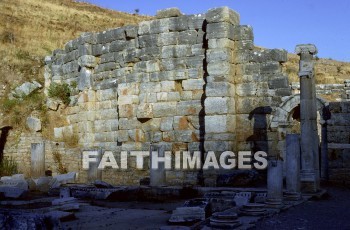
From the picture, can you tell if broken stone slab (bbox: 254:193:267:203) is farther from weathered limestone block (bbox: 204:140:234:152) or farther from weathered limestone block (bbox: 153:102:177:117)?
weathered limestone block (bbox: 153:102:177:117)

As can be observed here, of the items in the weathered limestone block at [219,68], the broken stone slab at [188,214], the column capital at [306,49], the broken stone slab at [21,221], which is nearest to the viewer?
the broken stone slab at [21,221]

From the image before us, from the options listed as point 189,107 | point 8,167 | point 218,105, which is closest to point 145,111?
point 189,107

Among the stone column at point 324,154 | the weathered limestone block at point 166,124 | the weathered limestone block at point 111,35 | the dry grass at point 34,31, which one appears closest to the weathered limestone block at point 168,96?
the weathered limestone block at point 166,124

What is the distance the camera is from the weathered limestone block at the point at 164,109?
15.0 metres

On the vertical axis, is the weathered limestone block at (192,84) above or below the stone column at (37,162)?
above

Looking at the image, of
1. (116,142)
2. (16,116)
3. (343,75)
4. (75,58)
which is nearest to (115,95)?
(116,142)

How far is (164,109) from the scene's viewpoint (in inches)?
595

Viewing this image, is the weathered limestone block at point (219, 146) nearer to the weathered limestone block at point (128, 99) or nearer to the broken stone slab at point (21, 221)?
the weathered limestone block at point (128, 99)

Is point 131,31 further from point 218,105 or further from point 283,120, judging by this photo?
point 283,120

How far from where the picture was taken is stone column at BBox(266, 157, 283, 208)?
1017 centimetres

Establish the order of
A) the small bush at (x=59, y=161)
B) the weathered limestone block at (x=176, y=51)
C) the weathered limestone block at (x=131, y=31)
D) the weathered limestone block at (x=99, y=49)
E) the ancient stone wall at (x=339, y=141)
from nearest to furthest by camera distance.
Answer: the weathered limestone block at (x=176, y=51), the ancient stone wall at (x=339, y=141), the weathered limestone block at (x=131, y=31), the weathered limestone block at (x=99, y=49), the small bush at (x=59, y=161)

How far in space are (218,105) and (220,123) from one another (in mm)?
533

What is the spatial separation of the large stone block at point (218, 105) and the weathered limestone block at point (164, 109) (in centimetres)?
130

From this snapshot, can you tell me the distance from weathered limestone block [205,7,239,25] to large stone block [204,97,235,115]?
235 cm
